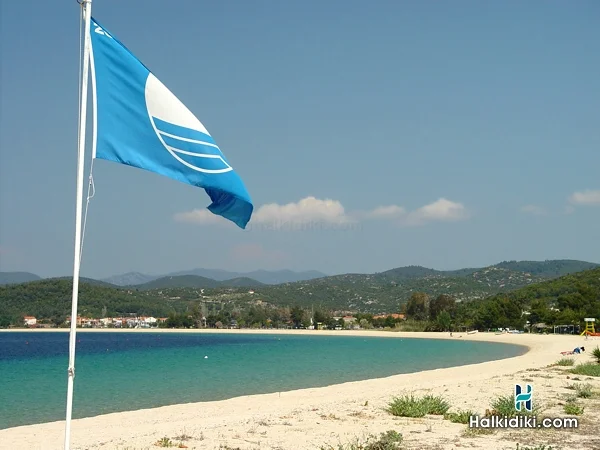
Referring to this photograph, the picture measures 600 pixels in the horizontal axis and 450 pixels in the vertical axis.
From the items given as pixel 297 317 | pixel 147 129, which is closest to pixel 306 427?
pixel 147 129

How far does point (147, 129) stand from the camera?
8.54 metres

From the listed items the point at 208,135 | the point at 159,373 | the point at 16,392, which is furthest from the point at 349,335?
the point at 208,135

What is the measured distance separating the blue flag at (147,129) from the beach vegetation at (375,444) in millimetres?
4467

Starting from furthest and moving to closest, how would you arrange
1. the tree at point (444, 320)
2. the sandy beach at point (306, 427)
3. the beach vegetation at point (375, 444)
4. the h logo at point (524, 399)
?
A: the tree at point (444, 320), the h logo at point (524, 399), the sandy beach at point (306, 427), the beach vegetation at point (375, 444)

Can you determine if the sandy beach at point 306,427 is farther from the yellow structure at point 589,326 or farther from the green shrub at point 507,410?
the yellow structure at point 589,326

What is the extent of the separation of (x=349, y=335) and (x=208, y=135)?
13385 cm

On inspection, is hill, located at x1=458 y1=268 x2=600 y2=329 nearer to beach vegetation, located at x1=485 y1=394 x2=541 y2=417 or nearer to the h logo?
beach vegetation, located at x1=485 y1=394 x2=541 y2=417

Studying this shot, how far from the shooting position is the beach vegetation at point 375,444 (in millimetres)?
10859

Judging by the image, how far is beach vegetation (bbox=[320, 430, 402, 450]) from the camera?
10859 millimetres

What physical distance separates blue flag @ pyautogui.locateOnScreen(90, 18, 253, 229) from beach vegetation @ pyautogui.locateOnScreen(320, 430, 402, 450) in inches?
176

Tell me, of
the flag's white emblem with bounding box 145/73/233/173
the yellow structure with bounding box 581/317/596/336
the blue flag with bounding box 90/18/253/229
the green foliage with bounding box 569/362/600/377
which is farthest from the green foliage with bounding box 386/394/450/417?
the yellow structure with bounding box 581/317/596/336

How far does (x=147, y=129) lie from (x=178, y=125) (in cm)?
40

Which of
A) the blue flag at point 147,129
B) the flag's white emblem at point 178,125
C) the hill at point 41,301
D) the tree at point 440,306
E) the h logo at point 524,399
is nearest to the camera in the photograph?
the blue flag at point 147,129

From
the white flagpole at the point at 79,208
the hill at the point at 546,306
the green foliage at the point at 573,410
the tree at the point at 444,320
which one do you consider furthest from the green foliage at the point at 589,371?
the tree at the point at 444,320
